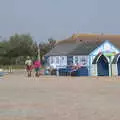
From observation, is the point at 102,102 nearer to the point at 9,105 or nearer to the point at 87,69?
the point at 9,105

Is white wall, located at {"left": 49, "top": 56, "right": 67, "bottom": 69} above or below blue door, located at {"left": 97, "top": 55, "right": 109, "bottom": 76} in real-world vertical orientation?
above

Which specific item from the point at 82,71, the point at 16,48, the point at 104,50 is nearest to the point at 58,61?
the point at 104,50

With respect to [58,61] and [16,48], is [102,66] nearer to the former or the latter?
[58,61]

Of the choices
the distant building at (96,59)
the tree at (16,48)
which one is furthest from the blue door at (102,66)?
the tree at (16,48)

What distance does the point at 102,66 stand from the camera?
47844 mm

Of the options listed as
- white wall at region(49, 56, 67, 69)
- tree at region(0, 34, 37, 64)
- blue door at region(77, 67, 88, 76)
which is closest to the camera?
blue door at region(77, 67, 88, 76)

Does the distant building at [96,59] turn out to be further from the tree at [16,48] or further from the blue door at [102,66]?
the tree at [16,48]

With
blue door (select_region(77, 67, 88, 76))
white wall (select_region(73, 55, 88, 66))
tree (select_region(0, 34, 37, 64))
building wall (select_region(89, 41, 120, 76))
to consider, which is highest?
tree (select_region(0, 34, 37, 64))

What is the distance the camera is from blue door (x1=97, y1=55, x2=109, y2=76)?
155 feet

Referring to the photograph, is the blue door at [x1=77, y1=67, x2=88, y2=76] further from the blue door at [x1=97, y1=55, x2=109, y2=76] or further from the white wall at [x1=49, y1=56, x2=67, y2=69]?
the white wall at [x1=49, y1=56, x2=67, y2=69]

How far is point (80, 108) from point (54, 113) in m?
1.33

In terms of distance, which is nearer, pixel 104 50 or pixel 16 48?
pixel 104 50

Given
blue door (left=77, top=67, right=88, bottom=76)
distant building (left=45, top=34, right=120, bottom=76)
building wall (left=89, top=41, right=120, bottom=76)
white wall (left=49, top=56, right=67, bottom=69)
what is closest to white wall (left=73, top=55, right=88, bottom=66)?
distant building (left=45, top=34, right=120, bottom=76)

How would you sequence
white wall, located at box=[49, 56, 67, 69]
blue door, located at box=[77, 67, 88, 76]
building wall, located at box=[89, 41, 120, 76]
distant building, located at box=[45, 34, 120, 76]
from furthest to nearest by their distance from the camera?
1. white wall, located at box=[49, 56, 67, 69]
2. building wall, located at box=[89, 41, 120, 76]
3. distant building, located at box=[45, 34, 120, 76]
4. blue door, located at box=[77, 67, 88, 76]
